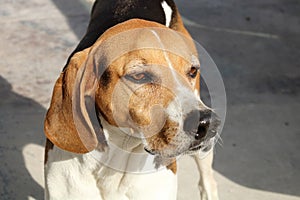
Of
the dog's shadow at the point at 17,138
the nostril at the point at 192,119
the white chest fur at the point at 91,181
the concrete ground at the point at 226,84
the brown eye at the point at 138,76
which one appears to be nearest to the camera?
the nostril at the point at 192,119

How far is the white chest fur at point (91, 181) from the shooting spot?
3.43 metres

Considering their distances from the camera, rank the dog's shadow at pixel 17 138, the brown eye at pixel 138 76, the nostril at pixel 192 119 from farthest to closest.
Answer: the dog's shadow at pixel 17 138 < the brown eye at pixel 138 76 < the nostril at pixel 192 119

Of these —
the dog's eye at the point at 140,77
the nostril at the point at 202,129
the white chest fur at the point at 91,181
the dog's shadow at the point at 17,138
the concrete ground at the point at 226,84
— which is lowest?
the concrete ground at the point at 226,84

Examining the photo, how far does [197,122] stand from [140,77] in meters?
0.32

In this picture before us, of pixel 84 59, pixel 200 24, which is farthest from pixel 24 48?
pixel 84 59

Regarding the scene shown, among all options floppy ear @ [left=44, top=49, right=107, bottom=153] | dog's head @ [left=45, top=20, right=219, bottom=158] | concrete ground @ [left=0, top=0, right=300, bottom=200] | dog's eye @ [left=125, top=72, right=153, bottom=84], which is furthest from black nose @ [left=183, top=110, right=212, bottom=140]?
concrete ground @ [left=0, top=0, right=300, bottom=200]

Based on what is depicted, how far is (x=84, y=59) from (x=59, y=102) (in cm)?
22

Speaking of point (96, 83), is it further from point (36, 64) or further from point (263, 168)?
point (36, 64)

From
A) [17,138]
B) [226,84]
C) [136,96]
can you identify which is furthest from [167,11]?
[226,84]

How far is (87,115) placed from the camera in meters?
3.22

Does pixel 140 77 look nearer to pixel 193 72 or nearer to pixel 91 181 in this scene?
pixel 193 72

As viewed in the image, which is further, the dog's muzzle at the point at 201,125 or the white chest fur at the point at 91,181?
the white chest fur at the point at 91,181

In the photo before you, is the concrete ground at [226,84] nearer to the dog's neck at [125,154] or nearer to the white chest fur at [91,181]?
the white chest fur at [91,181]

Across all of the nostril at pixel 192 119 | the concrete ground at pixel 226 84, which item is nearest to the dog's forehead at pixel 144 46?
the nostril at pixel 192 119
